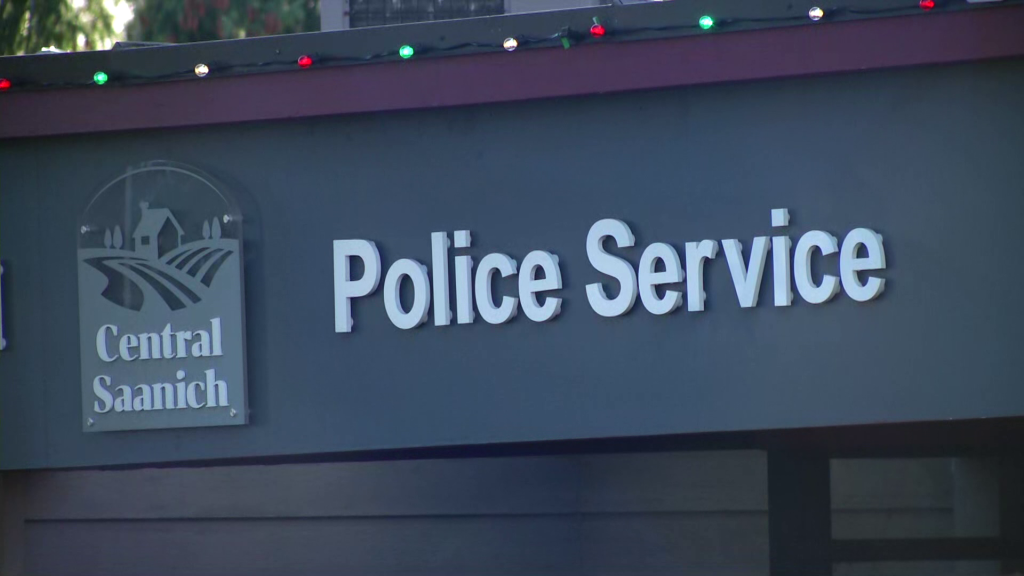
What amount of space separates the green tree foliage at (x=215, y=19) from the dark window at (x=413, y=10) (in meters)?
6.54

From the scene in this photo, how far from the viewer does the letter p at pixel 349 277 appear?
14.6ft

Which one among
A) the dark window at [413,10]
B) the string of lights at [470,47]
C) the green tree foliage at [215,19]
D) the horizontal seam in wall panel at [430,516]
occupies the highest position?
the green tree foliage at [215,19]

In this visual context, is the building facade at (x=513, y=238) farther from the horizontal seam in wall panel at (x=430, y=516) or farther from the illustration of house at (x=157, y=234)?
the horizontal seam in wall panel at (x=430, y=516)

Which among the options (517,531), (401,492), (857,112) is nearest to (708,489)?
(517,531)

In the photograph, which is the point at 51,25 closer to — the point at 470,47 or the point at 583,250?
the point at 470,47

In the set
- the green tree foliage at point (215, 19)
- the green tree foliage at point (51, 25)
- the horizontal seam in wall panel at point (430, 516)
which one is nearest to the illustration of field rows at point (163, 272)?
the horizontal seam in wall panel at point (430, 516)

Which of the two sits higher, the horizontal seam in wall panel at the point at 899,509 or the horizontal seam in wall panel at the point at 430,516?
the horizontal seam in wall panel at the point at 899,509

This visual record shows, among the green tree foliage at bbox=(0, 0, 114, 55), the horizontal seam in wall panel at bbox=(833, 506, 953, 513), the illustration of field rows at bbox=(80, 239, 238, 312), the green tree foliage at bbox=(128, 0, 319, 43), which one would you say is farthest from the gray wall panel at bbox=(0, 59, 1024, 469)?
the green tree foliage at bbox=(0, 0, 114, 55)

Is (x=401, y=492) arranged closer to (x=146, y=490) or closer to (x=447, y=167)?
(x=146, y=490)

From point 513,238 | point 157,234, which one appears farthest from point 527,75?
point 157,234

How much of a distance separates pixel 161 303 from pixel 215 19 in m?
9.47

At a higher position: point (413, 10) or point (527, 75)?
point (413, 10)

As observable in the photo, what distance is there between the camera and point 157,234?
180 inches

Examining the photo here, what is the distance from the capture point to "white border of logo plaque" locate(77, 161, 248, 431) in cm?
451
